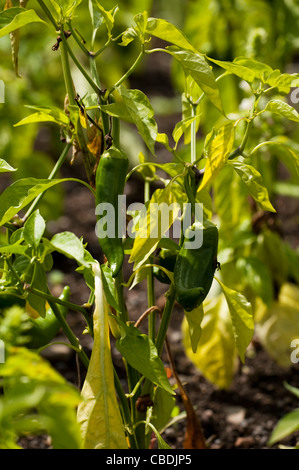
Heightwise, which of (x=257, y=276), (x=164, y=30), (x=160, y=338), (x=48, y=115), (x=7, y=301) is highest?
(x=164, y=30)

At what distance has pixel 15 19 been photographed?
0.87 metres

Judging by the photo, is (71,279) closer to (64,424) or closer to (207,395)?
(207,395)

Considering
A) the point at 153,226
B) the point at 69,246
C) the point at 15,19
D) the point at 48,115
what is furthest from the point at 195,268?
the point at 15,19

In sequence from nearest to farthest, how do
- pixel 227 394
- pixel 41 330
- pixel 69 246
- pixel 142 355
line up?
pixel 69 246 → pixel 142 355 → pixel 41 330 → pixel 227 394

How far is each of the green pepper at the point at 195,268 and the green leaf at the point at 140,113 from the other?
0.16m

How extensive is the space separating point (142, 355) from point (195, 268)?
141 millimetres

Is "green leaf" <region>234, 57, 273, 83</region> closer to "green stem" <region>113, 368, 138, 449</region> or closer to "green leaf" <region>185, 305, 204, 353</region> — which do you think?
"green leaf" <region>185, 305, 204, 353</region>

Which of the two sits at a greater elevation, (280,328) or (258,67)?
(258,67)

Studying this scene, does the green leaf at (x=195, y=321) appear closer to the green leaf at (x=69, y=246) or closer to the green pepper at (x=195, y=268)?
the green pepper at (x=195, y=268)

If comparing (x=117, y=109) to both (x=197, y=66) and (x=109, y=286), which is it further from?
(x=109, y=286)

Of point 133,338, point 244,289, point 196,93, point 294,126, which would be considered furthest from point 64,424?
point 294,126

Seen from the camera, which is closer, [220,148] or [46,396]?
[46,396]

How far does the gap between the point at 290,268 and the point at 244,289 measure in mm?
225

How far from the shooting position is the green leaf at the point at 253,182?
3.07 feet
